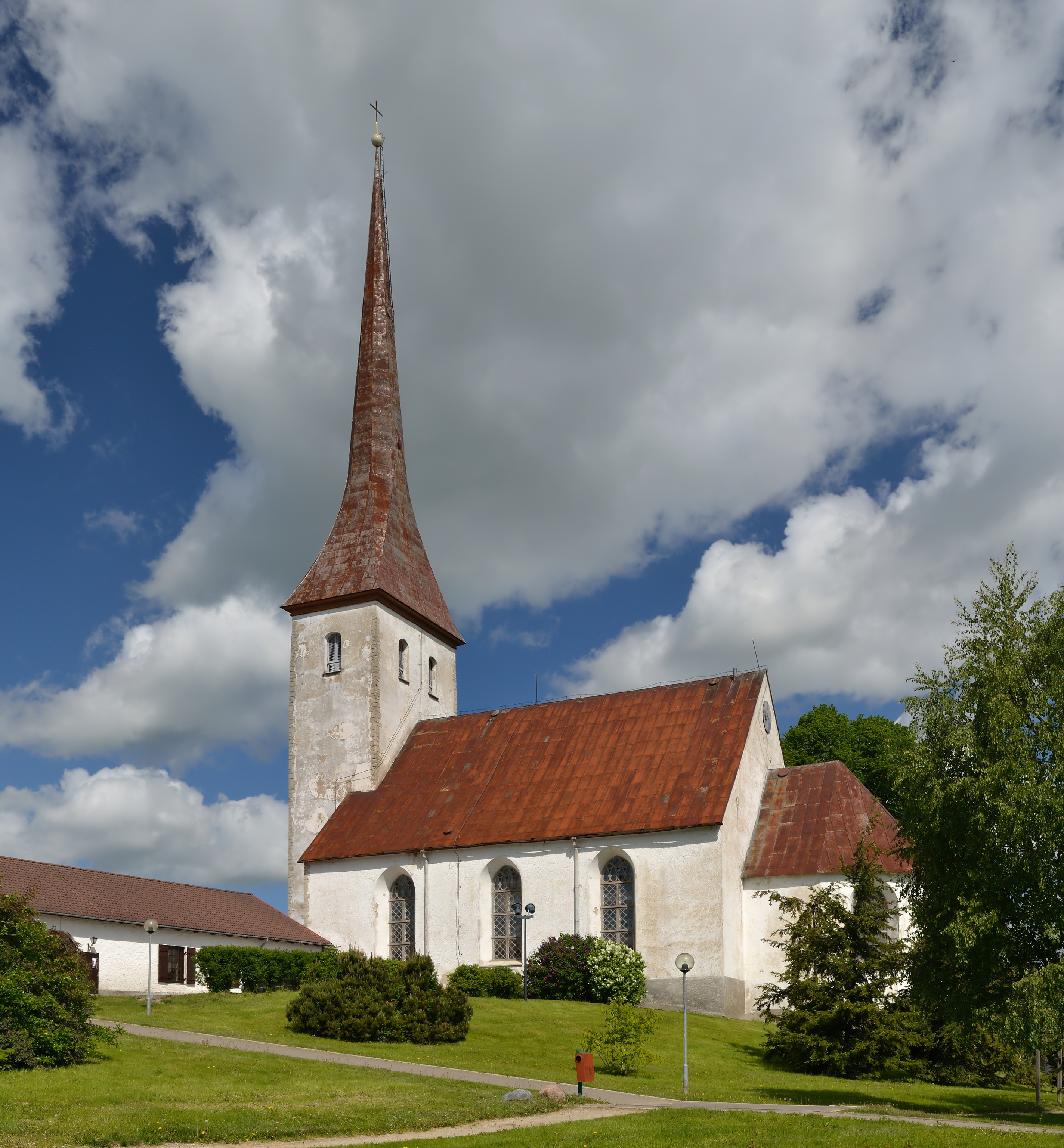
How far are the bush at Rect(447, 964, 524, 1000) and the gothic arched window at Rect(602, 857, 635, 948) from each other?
2.97m

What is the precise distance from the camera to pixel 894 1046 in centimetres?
2262

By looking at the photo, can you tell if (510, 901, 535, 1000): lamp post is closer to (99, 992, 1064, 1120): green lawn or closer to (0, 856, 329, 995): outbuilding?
(99, 992, 1064, 1120): green lawn

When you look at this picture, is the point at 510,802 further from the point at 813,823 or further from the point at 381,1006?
the point at 381,1006

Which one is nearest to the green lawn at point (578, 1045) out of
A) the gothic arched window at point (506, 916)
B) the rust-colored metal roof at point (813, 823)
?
the gothic arched window at point (506, 916)

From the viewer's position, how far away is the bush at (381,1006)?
75.3ft

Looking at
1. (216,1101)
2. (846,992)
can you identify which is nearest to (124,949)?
(216,1101)

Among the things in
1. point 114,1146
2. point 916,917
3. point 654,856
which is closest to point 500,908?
point 654,856

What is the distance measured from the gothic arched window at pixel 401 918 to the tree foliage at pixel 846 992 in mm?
14351

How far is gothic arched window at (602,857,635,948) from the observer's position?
32.6 metres

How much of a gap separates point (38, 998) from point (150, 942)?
11.6 meters

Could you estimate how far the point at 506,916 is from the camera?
3438cm

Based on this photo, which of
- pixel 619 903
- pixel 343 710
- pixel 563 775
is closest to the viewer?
pixel 619 903

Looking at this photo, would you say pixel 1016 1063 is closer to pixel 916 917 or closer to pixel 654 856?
pixel 916 917

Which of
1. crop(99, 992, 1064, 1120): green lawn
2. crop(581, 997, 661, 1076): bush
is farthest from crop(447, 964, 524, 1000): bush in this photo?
crop(581, 997, 661, 1076): bush
